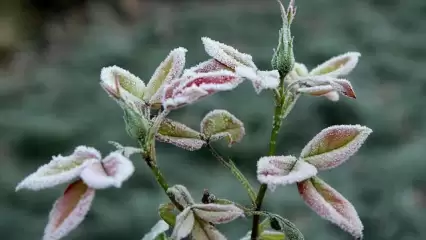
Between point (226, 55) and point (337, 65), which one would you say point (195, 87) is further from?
point (337, 65)

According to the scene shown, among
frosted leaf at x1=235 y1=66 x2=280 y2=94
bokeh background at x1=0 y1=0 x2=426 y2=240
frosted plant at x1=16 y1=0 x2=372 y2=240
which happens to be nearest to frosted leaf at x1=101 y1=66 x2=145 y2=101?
frosted plant at x1=16 y1=0 x2=372 y2=240

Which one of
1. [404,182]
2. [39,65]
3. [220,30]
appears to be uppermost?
[39,65]

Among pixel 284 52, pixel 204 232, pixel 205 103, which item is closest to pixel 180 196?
pixel 204 232

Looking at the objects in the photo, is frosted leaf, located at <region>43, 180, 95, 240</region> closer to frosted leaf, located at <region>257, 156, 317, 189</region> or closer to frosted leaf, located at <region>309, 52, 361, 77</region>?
frosted leaf, located at <region>257, 156, 317, 189</region>

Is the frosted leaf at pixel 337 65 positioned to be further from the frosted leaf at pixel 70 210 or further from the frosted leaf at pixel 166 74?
the frosted leaf at pixel 70 210

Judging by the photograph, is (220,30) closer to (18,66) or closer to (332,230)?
(18,66)

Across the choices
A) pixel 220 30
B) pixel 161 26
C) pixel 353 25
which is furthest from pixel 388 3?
pixel 161 26
